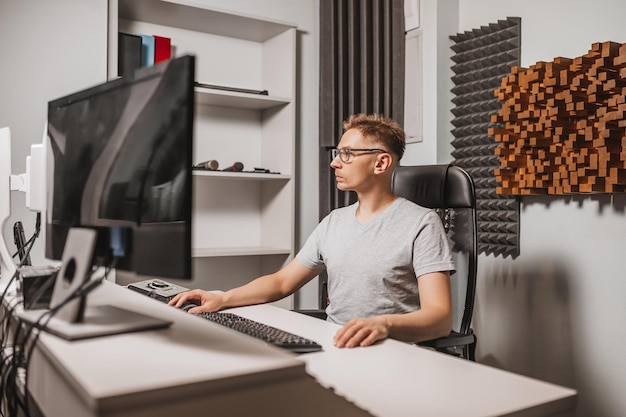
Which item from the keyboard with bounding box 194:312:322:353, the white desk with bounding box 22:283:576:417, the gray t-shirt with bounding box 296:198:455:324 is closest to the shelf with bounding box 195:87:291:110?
the gray t-shirt with bounding box 296:198:455:324

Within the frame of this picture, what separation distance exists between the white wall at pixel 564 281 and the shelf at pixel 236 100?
124 centimetres

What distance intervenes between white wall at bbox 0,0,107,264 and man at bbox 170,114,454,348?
1302mm

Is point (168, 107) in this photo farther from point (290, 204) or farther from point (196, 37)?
point (196, 37)

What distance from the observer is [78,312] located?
987mm

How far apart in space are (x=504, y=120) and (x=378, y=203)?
88 centimetres

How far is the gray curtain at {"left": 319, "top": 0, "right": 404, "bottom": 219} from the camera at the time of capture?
315 cm

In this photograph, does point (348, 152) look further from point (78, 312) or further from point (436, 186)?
point (78, 312)

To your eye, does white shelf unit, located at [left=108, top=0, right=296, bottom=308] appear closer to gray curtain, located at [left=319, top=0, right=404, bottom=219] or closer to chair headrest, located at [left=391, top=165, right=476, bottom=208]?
gray curtain, located at [left=319, top=0, right=404, bottom=219]

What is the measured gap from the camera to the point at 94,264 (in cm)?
100

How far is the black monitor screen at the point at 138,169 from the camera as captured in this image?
0.89 m

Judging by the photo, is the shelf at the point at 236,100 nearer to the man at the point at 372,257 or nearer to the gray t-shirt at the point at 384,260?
the man at the point at 372,257

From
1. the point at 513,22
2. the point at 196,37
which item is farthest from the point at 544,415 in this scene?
the point at 196,37

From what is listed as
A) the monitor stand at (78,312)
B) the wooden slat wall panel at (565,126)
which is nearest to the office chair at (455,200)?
the wooden slat wall panel at (565,126)

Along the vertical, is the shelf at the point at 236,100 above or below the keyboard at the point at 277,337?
above
